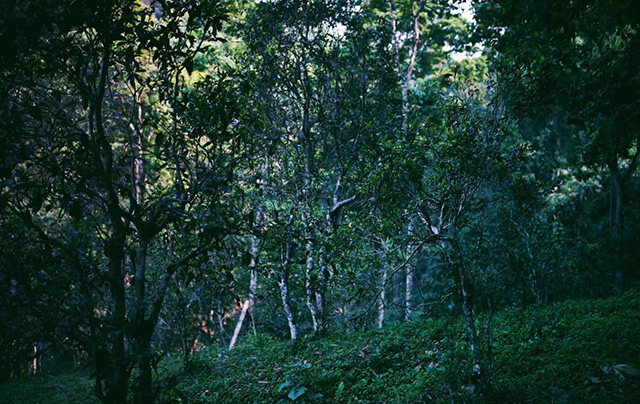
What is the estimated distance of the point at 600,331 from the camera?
6.39m

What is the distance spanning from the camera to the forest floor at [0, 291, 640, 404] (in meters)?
5.03

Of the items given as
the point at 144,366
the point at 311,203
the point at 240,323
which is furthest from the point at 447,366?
the point at 240,323

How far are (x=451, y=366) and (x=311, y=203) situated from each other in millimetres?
6015

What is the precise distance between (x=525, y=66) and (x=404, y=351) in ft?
17.4

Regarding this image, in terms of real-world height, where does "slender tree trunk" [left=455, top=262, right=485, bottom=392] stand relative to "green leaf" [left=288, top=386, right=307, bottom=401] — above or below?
above

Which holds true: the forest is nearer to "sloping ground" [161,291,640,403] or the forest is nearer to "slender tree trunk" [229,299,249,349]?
"sloping ground" [161,291,640,403]

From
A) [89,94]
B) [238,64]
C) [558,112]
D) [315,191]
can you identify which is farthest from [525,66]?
[558,112]

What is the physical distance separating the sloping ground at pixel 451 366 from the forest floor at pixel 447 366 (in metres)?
0.01

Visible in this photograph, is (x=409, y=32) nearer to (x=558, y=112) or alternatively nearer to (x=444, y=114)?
(x=558, y=112)

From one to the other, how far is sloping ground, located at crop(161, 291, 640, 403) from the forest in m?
0.04

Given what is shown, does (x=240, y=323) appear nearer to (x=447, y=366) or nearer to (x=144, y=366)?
(x=447, y=366)

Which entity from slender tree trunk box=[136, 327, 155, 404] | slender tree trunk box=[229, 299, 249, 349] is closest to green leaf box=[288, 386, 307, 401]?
slender tree trunk box=[136, 327, 155, 404]

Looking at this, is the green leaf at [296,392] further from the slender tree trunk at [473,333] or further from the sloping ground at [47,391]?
the sloping ground at [47,391]

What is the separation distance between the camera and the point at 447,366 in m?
6.09
